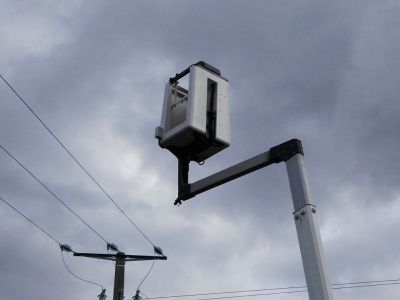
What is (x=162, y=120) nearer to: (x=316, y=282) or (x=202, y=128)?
(x=202, y=128)

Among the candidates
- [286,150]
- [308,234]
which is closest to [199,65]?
[286,150]

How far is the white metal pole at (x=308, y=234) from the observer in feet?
9.07

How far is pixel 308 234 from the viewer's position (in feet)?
9.70

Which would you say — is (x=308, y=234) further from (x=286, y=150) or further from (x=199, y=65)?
(x=199, y=65)

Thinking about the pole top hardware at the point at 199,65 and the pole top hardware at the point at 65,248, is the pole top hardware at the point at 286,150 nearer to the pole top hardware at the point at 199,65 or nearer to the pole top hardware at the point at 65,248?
the pole top hardware at the point at 199,65

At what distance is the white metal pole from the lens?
9.07 feet

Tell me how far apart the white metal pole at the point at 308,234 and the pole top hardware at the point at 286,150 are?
3 cm

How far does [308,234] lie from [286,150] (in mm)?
639

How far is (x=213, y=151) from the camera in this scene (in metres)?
3.82

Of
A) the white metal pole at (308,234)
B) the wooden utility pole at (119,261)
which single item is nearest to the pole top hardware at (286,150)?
the white metal pole at (308,234)

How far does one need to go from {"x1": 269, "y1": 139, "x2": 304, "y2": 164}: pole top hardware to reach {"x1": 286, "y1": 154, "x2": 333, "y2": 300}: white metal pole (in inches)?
1.2

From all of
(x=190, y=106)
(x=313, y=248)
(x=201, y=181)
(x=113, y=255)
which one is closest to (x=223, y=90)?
(x=190, y=106)

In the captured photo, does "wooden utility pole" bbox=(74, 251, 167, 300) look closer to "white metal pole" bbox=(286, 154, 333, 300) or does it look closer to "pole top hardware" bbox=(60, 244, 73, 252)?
"pole top hardware" bbox=(60, 244, 73, 252)

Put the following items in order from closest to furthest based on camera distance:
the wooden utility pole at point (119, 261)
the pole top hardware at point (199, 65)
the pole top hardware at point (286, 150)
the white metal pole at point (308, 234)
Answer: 1. the white metal pole at point (308, 234)
2. the pole top hardware at point (286, 150)
3. the pole top hardware at point (199, 65)
4. the wooden utility pole at point (119, 261)
